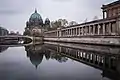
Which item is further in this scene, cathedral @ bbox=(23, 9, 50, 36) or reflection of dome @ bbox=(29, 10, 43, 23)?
reflection of dome @ bbox=(29, 10, 43, 23)

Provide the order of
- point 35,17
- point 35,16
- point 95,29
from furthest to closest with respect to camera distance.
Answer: point 35,16 < point 35,17 < point 95,29

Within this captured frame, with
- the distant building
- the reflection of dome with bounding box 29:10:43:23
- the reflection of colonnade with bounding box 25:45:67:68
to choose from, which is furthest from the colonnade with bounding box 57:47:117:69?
the reflection of dome with bounding box 29:10:43:23

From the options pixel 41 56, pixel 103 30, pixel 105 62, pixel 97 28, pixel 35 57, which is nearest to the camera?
pixel 105 62

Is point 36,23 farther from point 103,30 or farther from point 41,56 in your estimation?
point 41,56

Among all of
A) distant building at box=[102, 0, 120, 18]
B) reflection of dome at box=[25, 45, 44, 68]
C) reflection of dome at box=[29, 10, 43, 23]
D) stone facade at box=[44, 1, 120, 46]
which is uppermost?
reflection of dome at box=[29, 10, 43, 23]

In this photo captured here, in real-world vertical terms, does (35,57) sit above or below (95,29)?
below

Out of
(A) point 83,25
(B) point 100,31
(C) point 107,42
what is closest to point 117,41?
(C) point 107,42

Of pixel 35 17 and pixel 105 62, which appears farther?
pixel 35 17

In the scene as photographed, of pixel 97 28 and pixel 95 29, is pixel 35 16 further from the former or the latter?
pixel 97 28

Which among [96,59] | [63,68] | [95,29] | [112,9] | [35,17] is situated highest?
[35,17]

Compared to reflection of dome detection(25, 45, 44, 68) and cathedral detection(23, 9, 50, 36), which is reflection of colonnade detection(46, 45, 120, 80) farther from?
cathedral detection(23, 9, 50, 36)

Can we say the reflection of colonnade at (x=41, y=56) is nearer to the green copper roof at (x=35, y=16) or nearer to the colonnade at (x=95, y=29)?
the colonnade at (x=95, y=29)

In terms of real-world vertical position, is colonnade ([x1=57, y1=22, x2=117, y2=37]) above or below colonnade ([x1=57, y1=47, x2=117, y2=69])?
above

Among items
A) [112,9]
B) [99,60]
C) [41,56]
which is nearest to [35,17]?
[112,9]
